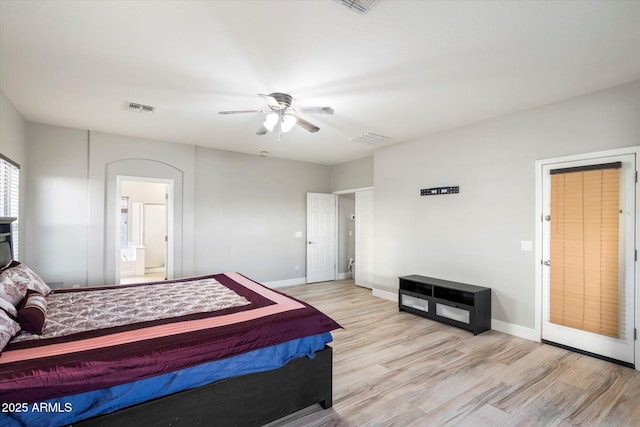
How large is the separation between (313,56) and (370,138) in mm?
2657

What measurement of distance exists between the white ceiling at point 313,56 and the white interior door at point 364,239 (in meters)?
2.85

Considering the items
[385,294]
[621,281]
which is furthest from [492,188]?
[385,294]

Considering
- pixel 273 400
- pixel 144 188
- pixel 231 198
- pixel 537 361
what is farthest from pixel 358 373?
pixel 144 188

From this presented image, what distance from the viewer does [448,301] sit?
14.0 feet

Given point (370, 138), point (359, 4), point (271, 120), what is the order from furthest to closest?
1. point (370, 138)
2. point (271, 120)
3. point (359, 4)

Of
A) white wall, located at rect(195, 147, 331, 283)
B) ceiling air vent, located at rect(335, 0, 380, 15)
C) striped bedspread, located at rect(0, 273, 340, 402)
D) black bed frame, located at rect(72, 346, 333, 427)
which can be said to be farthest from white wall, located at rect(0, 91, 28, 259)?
ceiling air vent, located at rect(335, 0, 380, 15)

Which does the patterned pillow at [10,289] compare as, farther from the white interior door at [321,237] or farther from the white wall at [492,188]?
the white interior door at [321,237]

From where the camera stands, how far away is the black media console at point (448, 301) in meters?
4.01

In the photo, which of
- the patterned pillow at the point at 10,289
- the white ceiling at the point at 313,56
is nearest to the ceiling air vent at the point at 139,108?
the white ceiling at the point at 313,56

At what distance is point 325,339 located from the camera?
8.04 feet

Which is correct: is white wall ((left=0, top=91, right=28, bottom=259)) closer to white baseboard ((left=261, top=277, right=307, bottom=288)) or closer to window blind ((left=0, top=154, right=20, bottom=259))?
window blind ((left=0, top=154, right=20, bottom=259))

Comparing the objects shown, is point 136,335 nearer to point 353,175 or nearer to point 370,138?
point 370,138

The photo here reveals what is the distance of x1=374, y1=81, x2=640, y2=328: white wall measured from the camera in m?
3.37

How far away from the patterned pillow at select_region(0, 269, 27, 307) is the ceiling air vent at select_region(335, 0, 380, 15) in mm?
3095
